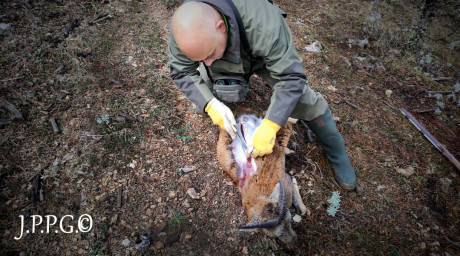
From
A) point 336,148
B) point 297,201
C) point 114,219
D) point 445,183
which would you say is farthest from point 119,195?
point 445,183

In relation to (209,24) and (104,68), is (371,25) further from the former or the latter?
(104,68)

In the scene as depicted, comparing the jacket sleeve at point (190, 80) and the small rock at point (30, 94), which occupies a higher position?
the jacket sleeve at point (190, 80)

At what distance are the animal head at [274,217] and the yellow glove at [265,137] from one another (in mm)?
316

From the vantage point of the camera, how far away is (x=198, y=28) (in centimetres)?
161

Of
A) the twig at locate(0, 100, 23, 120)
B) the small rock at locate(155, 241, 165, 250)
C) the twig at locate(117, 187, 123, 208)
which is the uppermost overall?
the twig at locate(0, 100, 23, 120)

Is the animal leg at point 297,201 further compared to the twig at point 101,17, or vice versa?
the twig at point 101,17

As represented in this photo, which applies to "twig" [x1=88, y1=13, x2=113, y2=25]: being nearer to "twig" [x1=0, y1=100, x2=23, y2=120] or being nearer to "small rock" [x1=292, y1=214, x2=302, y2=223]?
"twig" [x1=0, y1=100, x2=23, y2=120]

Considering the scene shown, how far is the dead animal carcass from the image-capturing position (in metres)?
1.74

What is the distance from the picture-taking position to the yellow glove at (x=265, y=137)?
198cm

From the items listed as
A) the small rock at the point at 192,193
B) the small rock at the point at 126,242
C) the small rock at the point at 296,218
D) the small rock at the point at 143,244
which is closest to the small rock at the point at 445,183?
the small rock at the point at 296,218

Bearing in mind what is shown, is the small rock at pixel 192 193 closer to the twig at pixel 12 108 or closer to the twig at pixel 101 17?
the twig at pixel 12 108

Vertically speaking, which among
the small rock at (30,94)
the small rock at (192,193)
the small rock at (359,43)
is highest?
the small rock at (359,43)

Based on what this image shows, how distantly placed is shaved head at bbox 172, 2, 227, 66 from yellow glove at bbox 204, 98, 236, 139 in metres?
0.55

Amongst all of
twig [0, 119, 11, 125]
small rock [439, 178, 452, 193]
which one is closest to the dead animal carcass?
small rock [439, 178, 452, 193]
